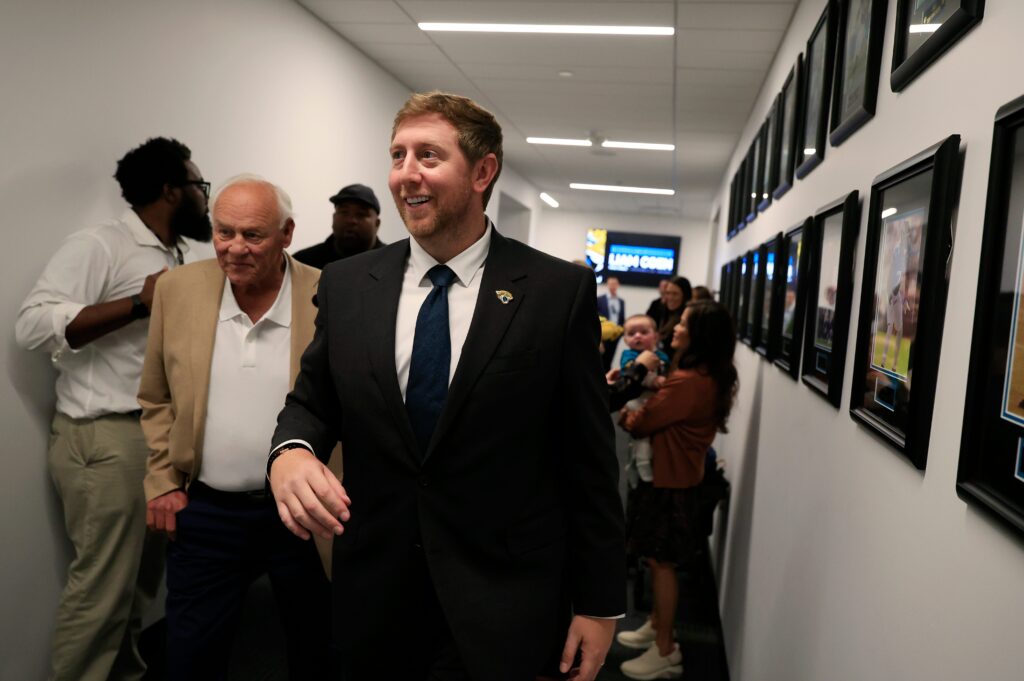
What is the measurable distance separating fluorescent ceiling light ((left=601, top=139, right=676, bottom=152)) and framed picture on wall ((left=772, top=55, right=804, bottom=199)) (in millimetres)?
4050

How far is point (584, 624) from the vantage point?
4.71 feet

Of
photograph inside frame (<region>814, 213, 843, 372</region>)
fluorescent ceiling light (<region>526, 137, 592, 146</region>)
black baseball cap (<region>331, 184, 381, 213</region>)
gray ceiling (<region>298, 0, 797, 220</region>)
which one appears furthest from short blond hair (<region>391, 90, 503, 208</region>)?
fluorescent ceiling light (<region>526, 137, 592, 146</region>)

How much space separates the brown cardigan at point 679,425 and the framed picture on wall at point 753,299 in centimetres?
65

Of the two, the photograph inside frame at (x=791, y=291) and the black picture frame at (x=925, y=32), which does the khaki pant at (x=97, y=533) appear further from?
the black picture frame at (x=925, y=32)

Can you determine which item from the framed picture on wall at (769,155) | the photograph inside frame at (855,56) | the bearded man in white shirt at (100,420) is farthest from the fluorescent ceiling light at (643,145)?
the bearded man in white shirt at (100,420)

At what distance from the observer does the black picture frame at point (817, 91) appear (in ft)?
7.97

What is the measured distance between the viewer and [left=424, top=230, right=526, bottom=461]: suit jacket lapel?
135 centimetres

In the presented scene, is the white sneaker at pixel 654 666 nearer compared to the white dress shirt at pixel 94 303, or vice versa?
the white dress shirt at pixel 94 303

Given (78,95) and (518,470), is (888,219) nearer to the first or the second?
(518,470)

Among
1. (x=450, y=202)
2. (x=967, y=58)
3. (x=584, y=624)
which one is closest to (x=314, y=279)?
(x=450, y=202)

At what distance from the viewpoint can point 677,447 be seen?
127 inches

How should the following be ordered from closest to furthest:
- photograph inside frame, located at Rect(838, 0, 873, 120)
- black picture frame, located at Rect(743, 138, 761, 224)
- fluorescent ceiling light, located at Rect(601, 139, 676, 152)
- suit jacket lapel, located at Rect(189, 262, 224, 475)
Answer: photograph inside frame, located at Rect(838, 0, 873, 120) < suit jacket lapel, located at Rect(189, 262, 224, 475) < black picture frame, located at Rect(743, 138, 761, 224) < fluorescent ceiling light, located at Rect(601, 139, 676, 152)

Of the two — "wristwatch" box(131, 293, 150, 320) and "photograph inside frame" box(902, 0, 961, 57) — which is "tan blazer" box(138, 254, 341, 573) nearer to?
"wristwatch" box(131, 293, 150, 320)

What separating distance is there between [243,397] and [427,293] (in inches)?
32.4
